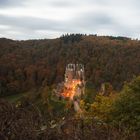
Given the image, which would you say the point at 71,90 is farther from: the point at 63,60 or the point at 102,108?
the point at 102,108

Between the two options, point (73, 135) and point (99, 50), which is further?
point (99, 50)

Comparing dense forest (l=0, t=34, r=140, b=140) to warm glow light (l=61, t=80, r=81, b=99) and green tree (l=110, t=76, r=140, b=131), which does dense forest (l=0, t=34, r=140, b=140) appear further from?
warm glow light (l=61, t=80, r=81, b=99)

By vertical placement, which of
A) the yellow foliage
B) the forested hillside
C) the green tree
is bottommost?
the forested hillside

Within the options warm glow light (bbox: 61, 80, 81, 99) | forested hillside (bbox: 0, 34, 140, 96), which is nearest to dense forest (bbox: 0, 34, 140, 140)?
forested hillside (bbox: 0, 34, 140, 96)

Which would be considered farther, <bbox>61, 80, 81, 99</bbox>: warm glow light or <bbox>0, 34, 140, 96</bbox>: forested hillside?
<bbox>0, 34, 140, 96</bbox>: forested hillside

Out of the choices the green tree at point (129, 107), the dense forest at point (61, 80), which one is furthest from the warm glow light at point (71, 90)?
the green tree at point (129, 107)

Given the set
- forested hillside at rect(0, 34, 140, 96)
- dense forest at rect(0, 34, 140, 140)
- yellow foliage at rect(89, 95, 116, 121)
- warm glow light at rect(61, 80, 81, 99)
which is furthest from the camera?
forested hillside at rect(0, 34, 140, 96)

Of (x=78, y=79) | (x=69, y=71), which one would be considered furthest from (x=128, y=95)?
(x=69, y=71)

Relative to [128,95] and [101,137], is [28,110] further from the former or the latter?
[128,95]
